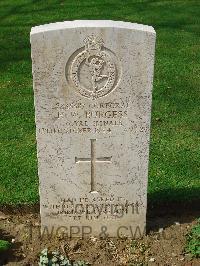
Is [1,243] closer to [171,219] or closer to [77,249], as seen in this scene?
[77,249]

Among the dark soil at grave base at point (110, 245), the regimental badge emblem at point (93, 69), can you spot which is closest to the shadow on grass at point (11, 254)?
the dark soil at grave base at point (110, 245)

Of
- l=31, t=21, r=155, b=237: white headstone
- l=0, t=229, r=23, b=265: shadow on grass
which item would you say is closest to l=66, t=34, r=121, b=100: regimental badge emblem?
l=31, t=21, r=155, b=237: white headstone

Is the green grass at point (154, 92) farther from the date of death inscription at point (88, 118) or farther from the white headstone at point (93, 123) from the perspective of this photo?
the date of death inscription at point (88, 118)

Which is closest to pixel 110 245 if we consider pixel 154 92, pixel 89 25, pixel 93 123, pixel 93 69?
pixel 93 123

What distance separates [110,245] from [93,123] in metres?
1.26

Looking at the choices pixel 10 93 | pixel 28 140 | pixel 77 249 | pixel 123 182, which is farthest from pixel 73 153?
pixel 10 93

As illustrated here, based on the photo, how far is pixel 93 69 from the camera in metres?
3.95

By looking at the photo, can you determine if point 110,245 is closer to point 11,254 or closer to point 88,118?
point 11,254

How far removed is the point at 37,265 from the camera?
172 inches

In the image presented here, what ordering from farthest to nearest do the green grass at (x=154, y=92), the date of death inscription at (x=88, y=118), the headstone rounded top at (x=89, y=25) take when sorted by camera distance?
the green grass at (x=154, y=92)
the date of death inscription at (x=88, y=118)
the headstone rounded top at (x=89, y=25)

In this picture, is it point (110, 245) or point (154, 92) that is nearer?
point (110, 245)

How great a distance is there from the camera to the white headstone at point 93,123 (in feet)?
12.6

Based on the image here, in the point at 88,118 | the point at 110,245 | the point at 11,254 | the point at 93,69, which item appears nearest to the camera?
the point at 93,69

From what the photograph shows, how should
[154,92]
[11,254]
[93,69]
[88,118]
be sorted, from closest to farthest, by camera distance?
1. [93,69]
2. [88,118]
3. [11,254]
4. [154,92]
